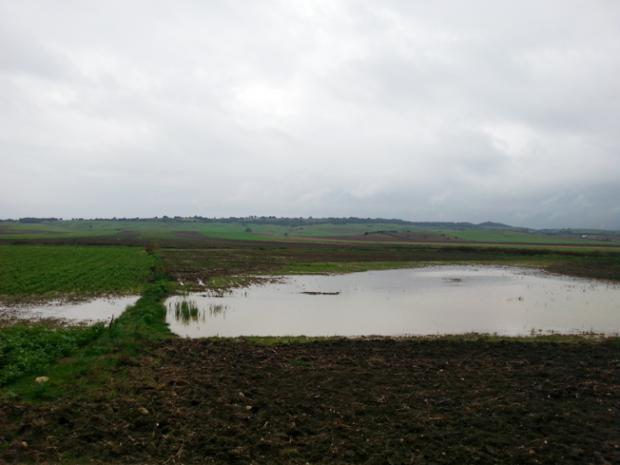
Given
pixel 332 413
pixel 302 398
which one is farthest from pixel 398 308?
pixel 332 413

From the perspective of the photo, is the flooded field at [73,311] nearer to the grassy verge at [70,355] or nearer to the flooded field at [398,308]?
the flooded field at [398,308]

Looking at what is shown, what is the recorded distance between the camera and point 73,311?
72.9 ft

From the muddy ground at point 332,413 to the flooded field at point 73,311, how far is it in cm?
884

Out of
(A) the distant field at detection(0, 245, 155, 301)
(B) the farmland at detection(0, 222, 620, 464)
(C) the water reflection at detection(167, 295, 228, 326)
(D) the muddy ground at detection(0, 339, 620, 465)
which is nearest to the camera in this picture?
(D) the muddy ground at detection(0, 339, 620, 465)

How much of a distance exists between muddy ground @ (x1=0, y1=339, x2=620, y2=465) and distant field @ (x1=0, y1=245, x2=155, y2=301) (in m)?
17.3

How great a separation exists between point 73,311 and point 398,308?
18.6 m

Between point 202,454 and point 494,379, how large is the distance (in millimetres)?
8858

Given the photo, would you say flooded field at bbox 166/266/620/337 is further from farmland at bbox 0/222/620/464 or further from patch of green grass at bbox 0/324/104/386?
patch of green grass at bbox 0/324/104/386

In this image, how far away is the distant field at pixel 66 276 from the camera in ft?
90.6

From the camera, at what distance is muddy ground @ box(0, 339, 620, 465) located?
26.6ft

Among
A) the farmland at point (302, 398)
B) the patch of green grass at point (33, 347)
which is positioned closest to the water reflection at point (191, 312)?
the farmland at point (302, 398)

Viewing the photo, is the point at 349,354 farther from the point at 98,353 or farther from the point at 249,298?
the point at 249,298

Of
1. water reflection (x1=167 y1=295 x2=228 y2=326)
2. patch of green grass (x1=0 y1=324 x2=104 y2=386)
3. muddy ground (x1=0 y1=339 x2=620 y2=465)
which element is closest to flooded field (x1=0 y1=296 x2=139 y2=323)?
water reflection (x1=167 y1=295 x2=228 y2=326)

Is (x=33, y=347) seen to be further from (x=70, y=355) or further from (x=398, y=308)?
(x=398, y=308)
